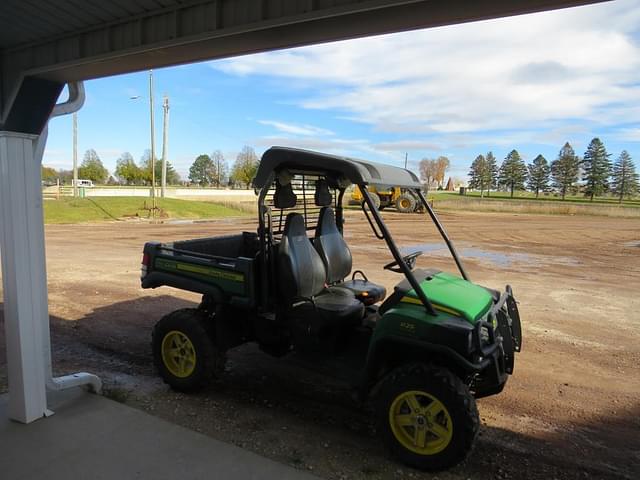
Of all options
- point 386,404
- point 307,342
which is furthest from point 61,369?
point 386,404

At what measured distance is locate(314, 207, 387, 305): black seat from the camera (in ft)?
15.5

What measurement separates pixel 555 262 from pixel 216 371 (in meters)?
12.2

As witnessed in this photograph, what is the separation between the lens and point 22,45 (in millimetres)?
3494

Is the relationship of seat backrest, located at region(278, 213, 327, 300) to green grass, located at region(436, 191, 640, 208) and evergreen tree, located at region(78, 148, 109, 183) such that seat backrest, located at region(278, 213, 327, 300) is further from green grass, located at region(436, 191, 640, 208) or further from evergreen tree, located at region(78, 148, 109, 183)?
evergreen tree, located at region(78, 148, 109, 183)

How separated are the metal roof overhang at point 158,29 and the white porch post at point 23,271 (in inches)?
9.7

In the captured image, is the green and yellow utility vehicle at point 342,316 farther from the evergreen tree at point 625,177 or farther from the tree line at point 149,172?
the evergreen tree at point 625,177

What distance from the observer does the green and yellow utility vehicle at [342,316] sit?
3.14 meters

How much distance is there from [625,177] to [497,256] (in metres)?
88.4

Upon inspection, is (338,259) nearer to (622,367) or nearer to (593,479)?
(593,479)

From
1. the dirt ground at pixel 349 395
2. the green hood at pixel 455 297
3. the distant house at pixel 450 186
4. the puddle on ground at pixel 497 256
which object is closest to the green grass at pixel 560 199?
the distant house at pixel 450 186

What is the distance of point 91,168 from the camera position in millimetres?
83750

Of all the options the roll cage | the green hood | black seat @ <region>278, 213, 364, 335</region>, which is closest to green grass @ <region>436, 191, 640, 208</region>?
the roll cage

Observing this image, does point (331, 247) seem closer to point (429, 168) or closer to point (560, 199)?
point (560, 199)

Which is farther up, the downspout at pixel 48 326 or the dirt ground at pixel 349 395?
the downspout at pixel 48 326
